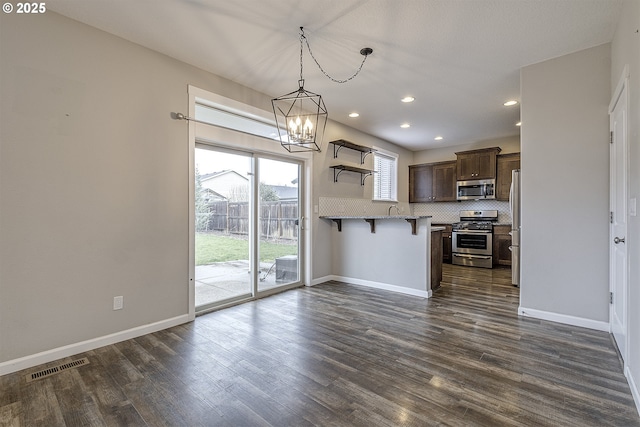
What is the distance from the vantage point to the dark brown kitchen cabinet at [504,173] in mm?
6281

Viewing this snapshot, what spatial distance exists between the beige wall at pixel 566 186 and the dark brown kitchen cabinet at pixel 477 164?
11.1ft

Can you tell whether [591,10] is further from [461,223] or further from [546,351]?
[461,223]

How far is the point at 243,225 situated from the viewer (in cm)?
400

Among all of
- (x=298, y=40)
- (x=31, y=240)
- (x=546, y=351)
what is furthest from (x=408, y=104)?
(x=31, y=240)

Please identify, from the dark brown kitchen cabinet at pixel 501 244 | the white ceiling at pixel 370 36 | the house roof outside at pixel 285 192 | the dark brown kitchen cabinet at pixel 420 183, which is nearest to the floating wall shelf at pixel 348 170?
the house roof outside at pixel 285 192

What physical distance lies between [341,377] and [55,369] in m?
2.15

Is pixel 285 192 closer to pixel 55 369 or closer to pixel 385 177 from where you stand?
pixel 55 369

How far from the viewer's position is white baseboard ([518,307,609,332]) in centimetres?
293

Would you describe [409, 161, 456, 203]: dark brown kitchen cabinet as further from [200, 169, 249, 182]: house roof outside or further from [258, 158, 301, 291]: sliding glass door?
[200, 169, 249, 182]: house roof outside

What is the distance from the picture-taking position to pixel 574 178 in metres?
3.02

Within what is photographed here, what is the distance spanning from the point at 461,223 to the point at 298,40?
5.53 m

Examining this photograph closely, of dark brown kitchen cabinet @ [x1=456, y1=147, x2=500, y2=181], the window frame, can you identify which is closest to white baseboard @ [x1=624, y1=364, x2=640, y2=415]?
the window frame

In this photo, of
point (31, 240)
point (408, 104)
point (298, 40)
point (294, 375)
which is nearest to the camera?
point (294, 375)

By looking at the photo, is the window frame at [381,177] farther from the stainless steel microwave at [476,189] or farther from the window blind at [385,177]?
the stainless steel microwave at [476,189]
